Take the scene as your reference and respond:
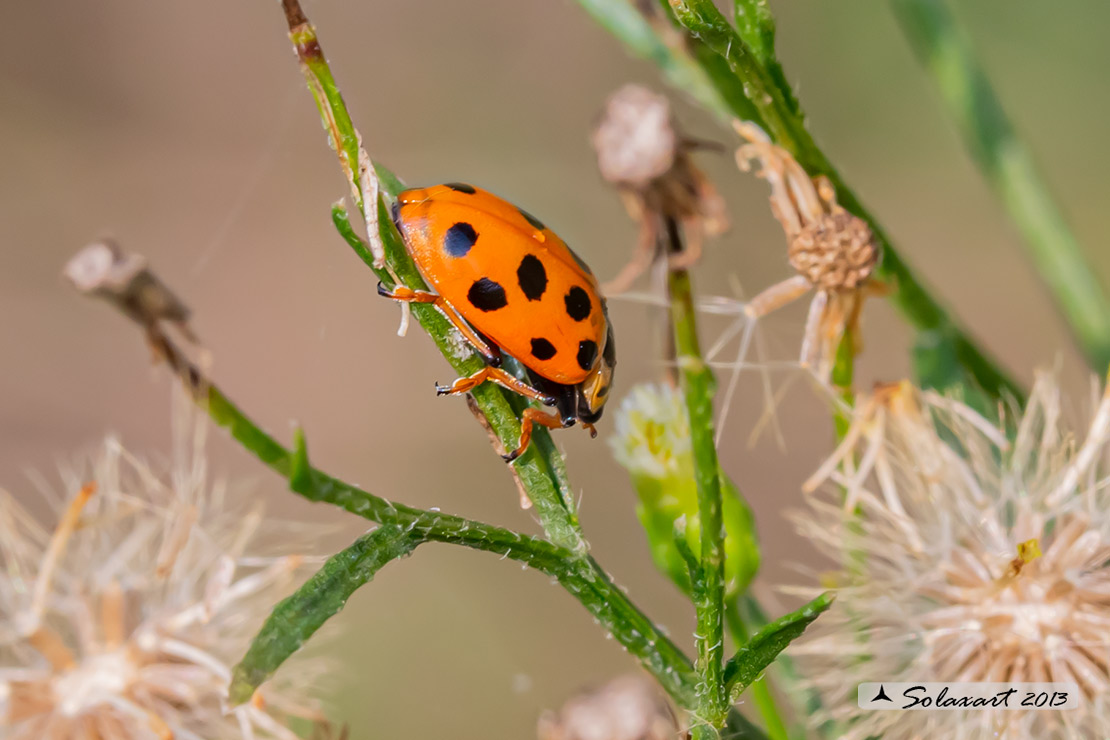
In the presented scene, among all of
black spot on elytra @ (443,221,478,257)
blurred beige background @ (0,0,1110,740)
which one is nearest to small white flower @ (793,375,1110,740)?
black spot on elytra @ (443,221,478,257)

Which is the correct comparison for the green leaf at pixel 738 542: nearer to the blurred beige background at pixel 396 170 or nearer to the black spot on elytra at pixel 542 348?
the black spot on elytra at pixel 542 348

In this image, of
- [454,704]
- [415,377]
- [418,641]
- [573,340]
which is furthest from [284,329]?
[573,340]

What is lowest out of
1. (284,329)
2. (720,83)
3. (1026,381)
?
(720,83)

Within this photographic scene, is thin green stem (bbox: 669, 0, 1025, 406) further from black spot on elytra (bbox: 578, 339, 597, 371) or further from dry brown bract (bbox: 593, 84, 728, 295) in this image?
black spot on elytra (bbox: 578, 339, 597, 371)

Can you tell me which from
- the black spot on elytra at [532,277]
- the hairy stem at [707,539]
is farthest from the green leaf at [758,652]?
the black spot on elytra at [532,277]

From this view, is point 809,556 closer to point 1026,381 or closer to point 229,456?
point 1026,381

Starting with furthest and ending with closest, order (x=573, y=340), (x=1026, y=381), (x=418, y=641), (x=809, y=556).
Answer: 1. (x=1026, y=381)
2. (x=809, y=556)
3. (x=418, y=641)
4. (x=573, y=340)

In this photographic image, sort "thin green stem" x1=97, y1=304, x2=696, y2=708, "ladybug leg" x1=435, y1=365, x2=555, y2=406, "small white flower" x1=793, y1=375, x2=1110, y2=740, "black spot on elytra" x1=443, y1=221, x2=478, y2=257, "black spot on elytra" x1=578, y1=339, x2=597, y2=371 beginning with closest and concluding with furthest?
"thin green stem" x1=97, y1=304, x2=696, y2=708
"ladybug leg" x1=435, y1=365, x2=555, y2=406
"small white flower" x1=793, y1=375, x2=1110, y2=740
"black spot on elytra" x1=443, y1=221, x2=478, y2=257
"black spot on elytra" x1=578, y1=339, x2=597, y2=371
